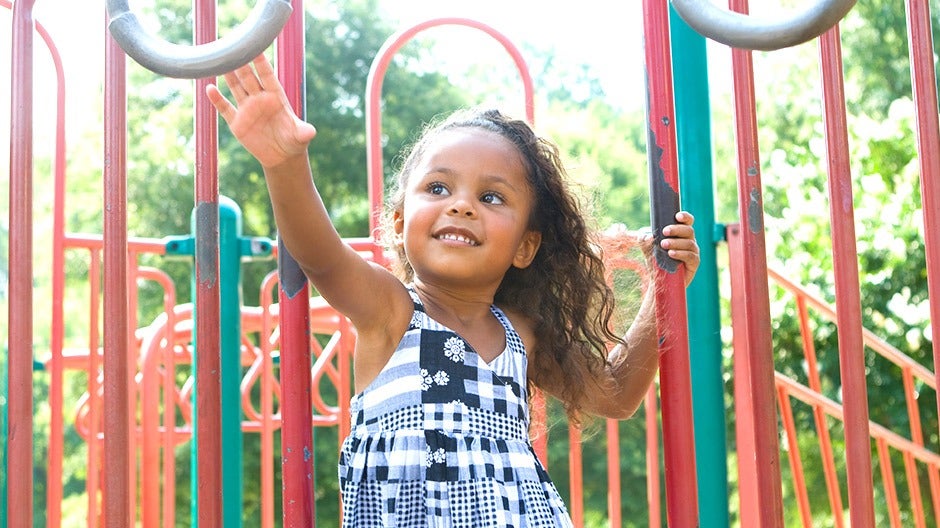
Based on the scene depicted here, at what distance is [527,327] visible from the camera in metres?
2.03

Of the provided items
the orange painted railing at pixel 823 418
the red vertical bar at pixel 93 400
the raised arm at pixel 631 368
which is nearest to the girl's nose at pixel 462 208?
the raised arm at pixel 631 368

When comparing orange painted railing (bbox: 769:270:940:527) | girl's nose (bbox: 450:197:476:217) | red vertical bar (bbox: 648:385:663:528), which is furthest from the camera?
orange painted railing (bbox: 769:270:940:527)

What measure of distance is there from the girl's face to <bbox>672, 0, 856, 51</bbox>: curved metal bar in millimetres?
654

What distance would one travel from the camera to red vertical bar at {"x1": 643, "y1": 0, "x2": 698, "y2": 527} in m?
1.51

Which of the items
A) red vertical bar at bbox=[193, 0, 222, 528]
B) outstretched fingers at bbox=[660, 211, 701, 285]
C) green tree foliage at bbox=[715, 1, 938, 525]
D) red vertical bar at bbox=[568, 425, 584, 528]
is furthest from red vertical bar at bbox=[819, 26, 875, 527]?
green tree foliage at bbox=[715, 1, 938, 525]

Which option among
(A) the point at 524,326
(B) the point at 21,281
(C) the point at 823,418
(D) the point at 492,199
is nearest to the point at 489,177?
(D) the point at 492,199

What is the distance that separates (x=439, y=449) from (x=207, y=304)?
1.35ft

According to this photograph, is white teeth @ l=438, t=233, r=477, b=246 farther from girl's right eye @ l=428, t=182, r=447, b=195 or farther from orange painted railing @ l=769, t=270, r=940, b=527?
orange painted railing @ l=769, t=270, r=940, b=527

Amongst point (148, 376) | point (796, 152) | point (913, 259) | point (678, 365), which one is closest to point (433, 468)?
point (678, 365)

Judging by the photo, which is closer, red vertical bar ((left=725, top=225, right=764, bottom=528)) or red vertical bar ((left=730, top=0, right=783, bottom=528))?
red vertical bar ((left=730, top=0, right=783, bottom=528))

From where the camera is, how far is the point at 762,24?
3.76 ft

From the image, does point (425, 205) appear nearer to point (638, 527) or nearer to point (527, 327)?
point (527, 327)

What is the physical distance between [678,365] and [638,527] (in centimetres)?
1108

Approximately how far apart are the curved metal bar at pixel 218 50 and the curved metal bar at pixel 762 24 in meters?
0.42
